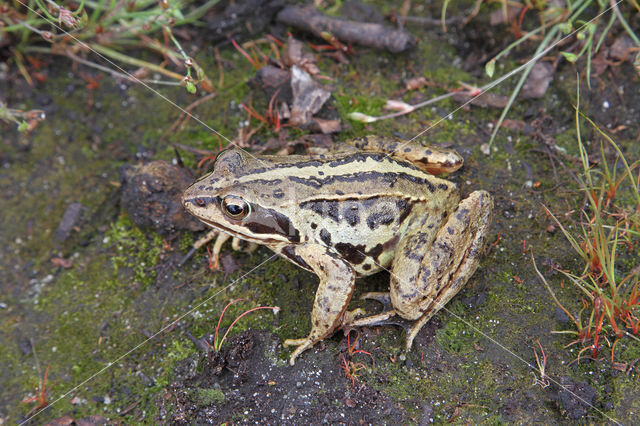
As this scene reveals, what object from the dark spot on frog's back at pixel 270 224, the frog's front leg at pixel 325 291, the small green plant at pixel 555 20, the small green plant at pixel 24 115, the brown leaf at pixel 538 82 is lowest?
the frog's front leg at pixel 325 291

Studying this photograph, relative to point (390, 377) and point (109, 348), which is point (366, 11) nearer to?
point (390, 377)

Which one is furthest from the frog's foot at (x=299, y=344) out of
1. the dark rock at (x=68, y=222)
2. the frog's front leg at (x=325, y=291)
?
the dark rock at (x=68, y=222)

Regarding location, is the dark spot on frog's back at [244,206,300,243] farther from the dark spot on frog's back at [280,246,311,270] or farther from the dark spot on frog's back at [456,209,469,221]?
the dark spot on frog's back at [456,209,469,221]

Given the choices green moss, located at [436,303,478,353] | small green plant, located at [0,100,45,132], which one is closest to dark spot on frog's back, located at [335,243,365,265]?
green moss, located at [436,303,478,353]

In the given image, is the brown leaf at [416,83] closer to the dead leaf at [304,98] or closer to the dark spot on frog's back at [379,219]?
the dead leaf at [304,98]

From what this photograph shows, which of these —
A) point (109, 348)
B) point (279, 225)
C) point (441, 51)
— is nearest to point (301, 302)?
point (279, 225)

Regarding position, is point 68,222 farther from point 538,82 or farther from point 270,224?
point 538,82
